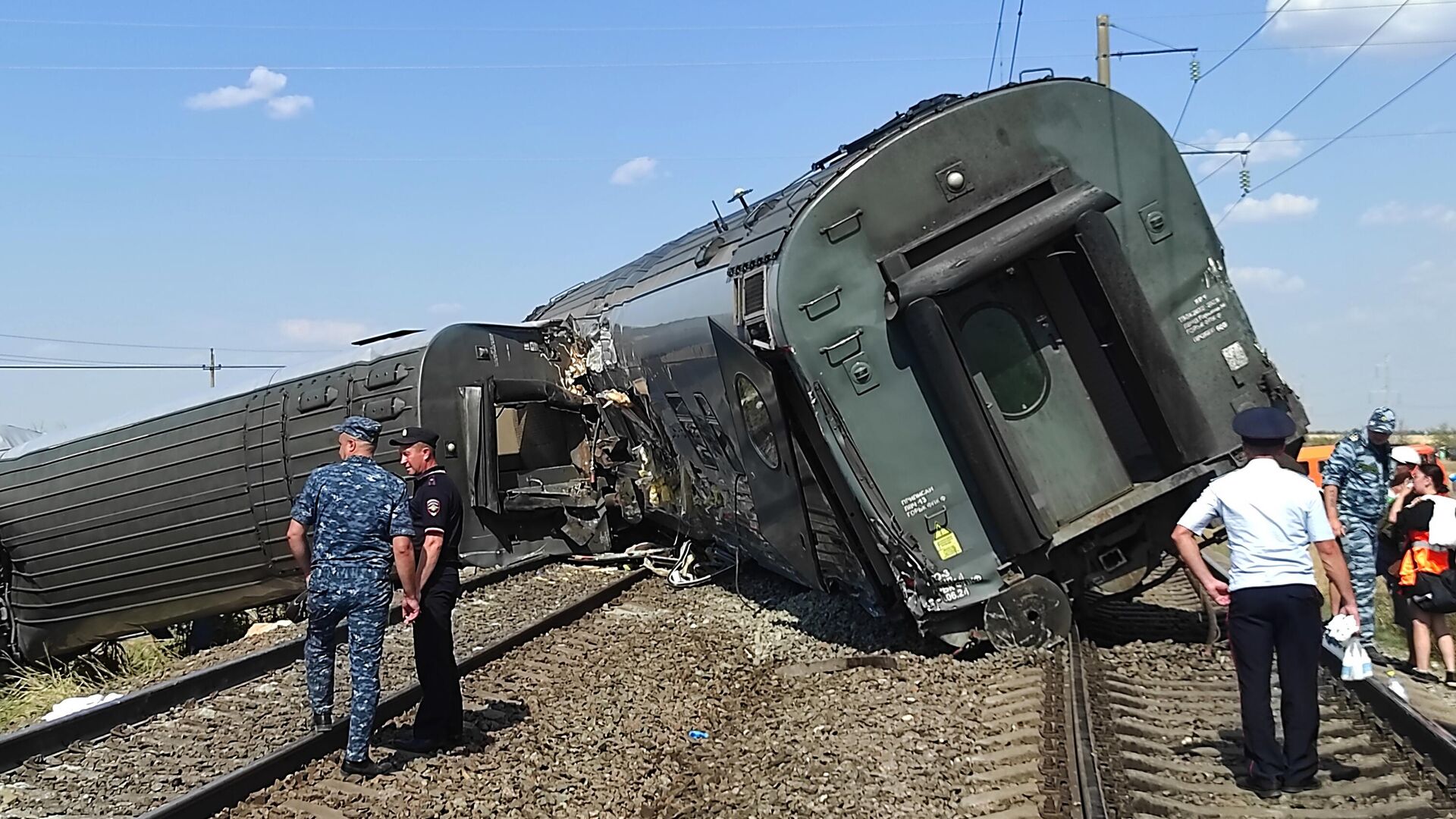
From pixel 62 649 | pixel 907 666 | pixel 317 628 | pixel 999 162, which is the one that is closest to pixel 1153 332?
pixel 999 162

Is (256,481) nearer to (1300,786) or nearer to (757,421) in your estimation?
(757,421)

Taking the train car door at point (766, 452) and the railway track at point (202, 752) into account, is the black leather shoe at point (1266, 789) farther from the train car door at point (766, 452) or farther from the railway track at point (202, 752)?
the railway track at point (202, 752)

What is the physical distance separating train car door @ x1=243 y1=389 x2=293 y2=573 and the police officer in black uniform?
675cm

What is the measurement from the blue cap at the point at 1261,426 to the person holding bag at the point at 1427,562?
3.05 m

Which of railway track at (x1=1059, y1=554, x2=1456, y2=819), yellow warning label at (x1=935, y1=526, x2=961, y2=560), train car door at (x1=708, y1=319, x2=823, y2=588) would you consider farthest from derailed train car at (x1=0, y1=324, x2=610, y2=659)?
railway track at (x1=1059, y1=554, x2=1456, y2=819)

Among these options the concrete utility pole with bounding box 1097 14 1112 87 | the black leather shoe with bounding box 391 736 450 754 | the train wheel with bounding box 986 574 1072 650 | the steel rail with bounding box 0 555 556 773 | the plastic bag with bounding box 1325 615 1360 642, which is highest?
the concrete utility pole with bounding box 1097 14 1112 87

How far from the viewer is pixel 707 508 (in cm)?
1103

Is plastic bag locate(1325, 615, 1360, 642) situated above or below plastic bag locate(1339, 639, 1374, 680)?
above

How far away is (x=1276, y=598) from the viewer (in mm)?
4699

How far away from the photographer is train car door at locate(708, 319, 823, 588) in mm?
7195

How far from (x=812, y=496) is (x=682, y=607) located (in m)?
3.86

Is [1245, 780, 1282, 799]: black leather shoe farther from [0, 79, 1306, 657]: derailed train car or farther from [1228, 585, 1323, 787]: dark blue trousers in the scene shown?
[0, 79, 1306, 657]: derailed train car

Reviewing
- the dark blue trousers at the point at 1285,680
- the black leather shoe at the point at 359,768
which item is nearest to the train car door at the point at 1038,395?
the dark blue trousers at the point at 1285,680

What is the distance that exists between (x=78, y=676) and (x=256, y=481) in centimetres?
290
